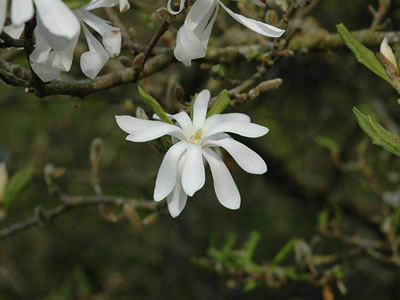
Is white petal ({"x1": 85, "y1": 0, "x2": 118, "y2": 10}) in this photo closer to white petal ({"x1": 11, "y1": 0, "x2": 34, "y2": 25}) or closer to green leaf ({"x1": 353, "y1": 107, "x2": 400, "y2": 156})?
white petal ({"x1": 11, "y1": 0, "x2": 34, "y2": 25})

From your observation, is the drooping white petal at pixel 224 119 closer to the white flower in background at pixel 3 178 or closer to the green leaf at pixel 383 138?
the green leaf at pixel 383 138

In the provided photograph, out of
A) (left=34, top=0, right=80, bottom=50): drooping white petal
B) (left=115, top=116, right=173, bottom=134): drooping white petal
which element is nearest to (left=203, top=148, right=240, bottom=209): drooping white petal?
(left=115, top=116, right=173, bottom=134): drooping white petal

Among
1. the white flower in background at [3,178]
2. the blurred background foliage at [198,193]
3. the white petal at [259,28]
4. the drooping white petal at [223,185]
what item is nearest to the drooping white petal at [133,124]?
the drooping white petal at [223,185]

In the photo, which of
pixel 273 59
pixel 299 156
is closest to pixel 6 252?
pixel 299 156

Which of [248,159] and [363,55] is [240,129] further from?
[363,55]

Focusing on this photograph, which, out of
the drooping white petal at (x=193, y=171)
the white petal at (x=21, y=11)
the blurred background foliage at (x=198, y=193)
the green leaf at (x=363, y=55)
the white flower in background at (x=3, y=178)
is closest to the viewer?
the white petal at (x=21, y=11)

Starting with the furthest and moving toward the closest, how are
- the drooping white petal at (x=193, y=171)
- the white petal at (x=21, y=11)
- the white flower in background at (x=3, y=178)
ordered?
the white flower in background at (x=3, y=178) < the drooping white petal at (x=193, y=171) < the white petal at (x=21, y=11)

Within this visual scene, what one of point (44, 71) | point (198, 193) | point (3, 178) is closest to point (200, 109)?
point (44, 71)
